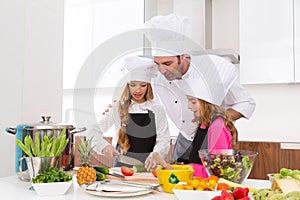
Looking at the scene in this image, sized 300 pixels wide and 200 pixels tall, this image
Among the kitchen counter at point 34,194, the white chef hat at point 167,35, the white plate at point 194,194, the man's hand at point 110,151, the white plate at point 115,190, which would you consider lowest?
the kitchen counter at point 34,194

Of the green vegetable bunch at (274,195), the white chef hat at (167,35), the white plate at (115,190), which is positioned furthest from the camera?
the white chef hat at (167,35)

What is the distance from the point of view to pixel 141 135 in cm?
131

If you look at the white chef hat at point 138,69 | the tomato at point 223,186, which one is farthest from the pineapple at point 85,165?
the tomato at point 223,186

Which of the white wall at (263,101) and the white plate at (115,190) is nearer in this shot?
the white plate at (115,190)

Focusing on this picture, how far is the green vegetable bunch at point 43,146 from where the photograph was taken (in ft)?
3.67

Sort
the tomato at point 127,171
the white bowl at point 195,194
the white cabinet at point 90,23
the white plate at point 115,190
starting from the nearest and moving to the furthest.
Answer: the white bowl at point 195,194 → the white plate at point 115,190 → the tomato at point 127,171 → the white cabinet at point 90,23

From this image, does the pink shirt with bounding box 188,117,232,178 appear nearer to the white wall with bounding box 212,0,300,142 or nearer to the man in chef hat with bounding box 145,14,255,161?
the man in chef hat with bounding box 145,14,255,161

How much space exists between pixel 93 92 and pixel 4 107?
0.43m

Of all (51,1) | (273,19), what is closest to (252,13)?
(273,19)

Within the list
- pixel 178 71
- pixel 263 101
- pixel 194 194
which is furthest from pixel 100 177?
pixel 263 101

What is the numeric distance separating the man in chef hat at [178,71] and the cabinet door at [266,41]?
1.00 meters

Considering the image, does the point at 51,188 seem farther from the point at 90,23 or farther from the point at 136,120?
the point at 90,23

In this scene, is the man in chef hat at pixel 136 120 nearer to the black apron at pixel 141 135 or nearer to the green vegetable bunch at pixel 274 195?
the black apron at pixel 141 135

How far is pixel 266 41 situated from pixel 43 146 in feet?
6.32
